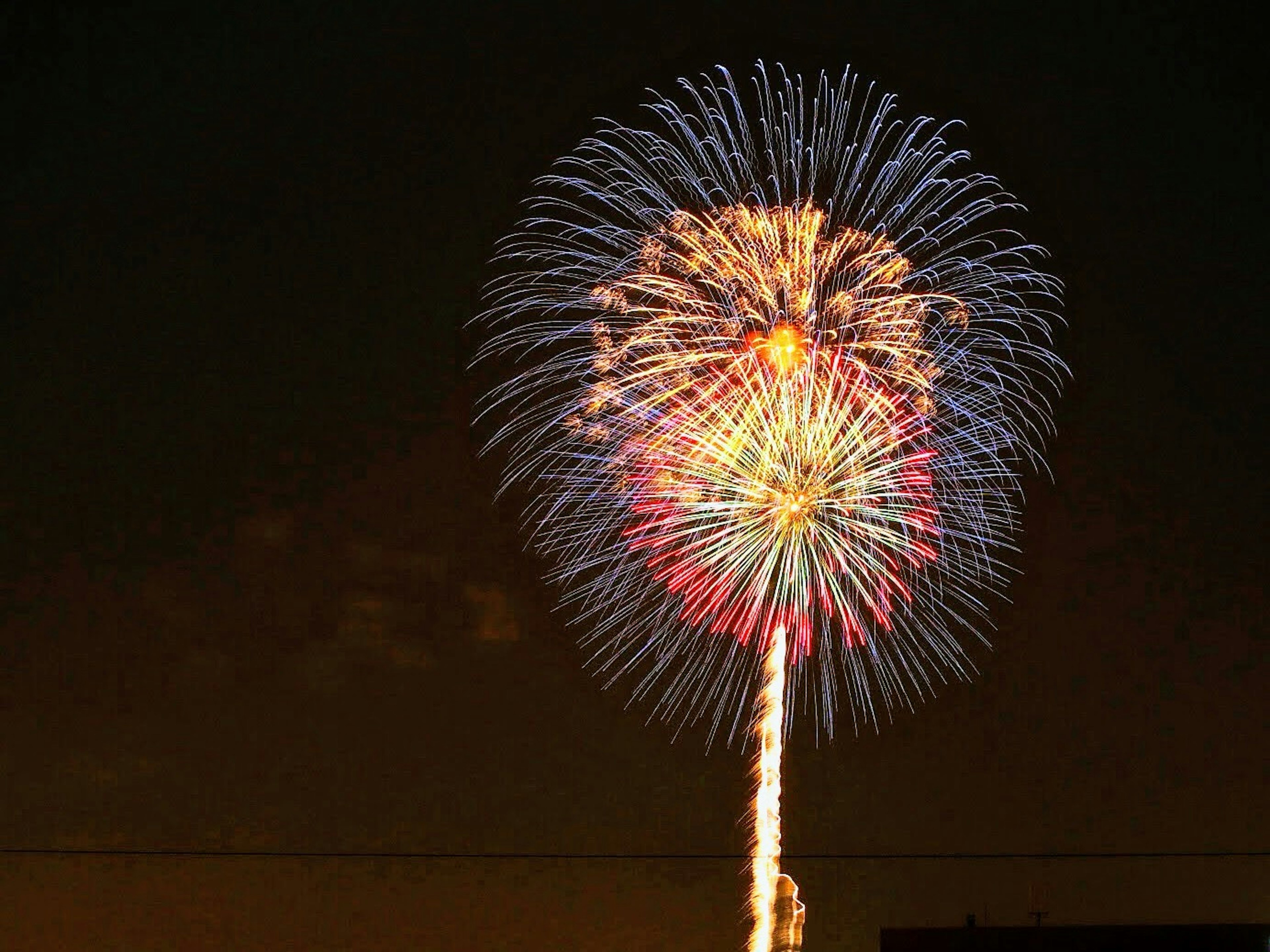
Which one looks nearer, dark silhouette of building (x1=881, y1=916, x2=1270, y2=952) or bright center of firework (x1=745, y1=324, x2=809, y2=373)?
bright center of firework (x1=745, y1=324, x2=809, y2=373)

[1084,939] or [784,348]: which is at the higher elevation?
[784,348]

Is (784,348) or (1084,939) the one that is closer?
(784,348)

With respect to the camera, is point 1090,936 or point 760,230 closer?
point 760,230

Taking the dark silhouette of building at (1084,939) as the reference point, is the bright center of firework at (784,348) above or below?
above

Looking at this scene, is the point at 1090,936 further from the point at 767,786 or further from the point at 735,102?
the point at 735,102

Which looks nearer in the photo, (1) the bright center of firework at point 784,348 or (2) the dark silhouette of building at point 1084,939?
(1) the bright center of firework at point 784,348

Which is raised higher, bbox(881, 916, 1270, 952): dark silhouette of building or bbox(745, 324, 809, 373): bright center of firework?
bbox(745, 324, 809, 373): bright center of firework

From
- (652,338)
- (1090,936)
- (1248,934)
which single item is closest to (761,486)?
(652,338)

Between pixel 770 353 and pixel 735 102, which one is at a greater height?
pixel 735 102
